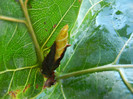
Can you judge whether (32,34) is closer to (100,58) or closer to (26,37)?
(26,37)

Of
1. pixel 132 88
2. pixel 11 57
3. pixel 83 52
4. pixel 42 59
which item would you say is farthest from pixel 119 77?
pixel 11 57

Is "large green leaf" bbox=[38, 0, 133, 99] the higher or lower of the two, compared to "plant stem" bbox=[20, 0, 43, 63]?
lower

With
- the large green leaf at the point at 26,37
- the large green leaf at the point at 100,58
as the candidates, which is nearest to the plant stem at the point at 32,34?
the large green leaf at the point at 26,37

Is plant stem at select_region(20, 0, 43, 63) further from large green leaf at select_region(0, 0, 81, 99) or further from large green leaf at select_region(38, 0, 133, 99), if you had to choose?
large green leaf at select_region(38, 0, 133, 99)

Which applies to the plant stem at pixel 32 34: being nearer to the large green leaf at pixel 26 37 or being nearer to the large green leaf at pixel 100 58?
the large green leaf at pixel 26 37

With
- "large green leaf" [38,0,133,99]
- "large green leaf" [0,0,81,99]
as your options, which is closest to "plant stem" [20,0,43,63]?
"large green leaf" [0,0,81,99]

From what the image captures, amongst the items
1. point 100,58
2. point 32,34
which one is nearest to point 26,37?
point 32,34
